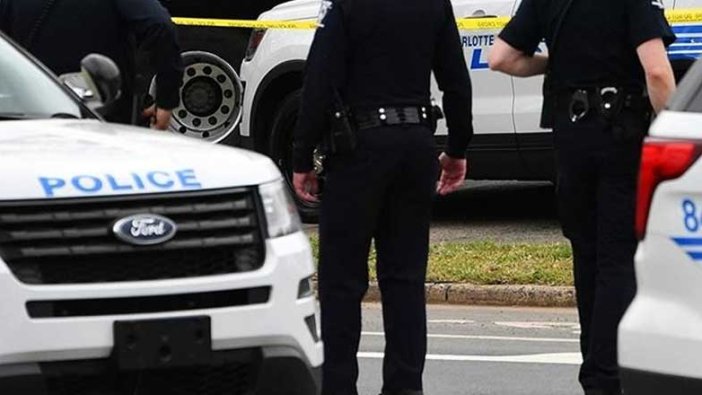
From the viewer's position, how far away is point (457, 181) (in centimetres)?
695

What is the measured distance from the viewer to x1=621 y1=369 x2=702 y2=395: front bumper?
4.79 m

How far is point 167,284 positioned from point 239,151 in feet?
2.33

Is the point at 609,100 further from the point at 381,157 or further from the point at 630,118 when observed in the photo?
the point at 381,157

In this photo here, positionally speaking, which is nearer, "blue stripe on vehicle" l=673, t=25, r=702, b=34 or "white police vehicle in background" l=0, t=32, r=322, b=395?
"white police vehicle in background" l=0, t=32, r=322, b=395

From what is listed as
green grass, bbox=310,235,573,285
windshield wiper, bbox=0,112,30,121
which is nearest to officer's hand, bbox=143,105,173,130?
green grass, bbox=310,235,573,285

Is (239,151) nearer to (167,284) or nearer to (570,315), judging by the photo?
(167,284)

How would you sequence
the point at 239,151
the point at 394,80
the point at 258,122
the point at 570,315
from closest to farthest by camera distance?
the point at 239,151
the point at 394,80
the point at 570,315
the point at 258,122

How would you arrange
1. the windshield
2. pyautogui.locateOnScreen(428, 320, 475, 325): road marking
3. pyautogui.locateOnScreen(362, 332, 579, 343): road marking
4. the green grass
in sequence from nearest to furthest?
the windshield, pyautogui.locateOnScreen(362, 332, 579, 343): road marking, pyautogui.locateOnScreen(428, 320, 475, 325): road marking, the green grass

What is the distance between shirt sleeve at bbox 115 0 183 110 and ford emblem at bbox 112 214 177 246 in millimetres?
3075

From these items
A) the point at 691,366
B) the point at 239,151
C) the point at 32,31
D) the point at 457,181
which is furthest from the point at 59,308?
the point at 32,31

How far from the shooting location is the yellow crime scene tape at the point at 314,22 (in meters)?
10.6

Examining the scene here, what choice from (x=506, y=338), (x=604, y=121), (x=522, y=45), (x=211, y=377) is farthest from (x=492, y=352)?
(x=211, y=377)

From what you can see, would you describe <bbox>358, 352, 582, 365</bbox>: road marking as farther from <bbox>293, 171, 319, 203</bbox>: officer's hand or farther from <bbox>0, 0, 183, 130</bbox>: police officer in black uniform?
<bbox>293, 171, 319, 203</bbox>: officer's hand

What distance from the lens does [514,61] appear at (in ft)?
22.6
